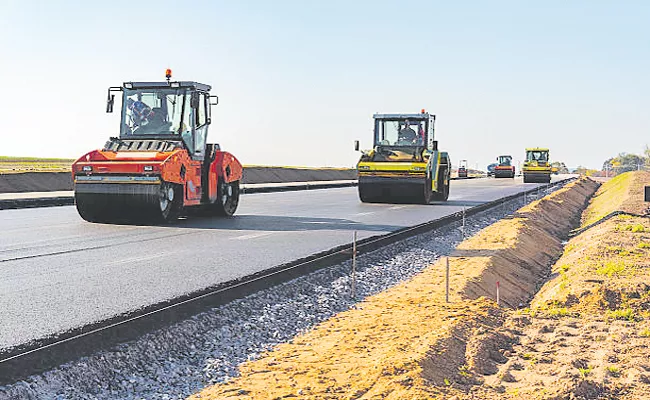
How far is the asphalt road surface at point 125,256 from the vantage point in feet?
22.8

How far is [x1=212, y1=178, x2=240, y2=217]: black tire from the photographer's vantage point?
16906mm

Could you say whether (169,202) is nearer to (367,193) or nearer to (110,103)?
(110,103)

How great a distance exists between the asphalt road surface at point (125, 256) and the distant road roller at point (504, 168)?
53803mm

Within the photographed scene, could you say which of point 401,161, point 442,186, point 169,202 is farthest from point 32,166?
point 169,202

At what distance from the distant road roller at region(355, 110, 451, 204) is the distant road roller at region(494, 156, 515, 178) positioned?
4729 centimetres

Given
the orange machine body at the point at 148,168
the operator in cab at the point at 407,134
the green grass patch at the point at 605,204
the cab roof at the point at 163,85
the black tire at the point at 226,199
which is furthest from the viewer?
the green grass patch at the point at 605,204

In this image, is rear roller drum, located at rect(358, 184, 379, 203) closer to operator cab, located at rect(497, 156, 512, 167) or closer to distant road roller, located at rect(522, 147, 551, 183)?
distant road roller, located at rect(522, 147, 551, 183)

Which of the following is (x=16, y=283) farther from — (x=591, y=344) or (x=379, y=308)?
(x=591, y=344)

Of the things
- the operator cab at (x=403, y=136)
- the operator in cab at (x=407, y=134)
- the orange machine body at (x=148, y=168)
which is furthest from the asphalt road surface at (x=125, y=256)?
the operator in cab at (x=407, y=134)

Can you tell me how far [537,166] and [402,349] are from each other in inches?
1978

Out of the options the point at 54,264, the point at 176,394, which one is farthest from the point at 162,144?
the point at 176,394

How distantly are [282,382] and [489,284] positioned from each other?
17.8ft

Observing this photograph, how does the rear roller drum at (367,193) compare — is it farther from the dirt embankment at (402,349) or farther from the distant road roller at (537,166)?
the distant road roller at (537,166)

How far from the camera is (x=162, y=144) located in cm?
1538
